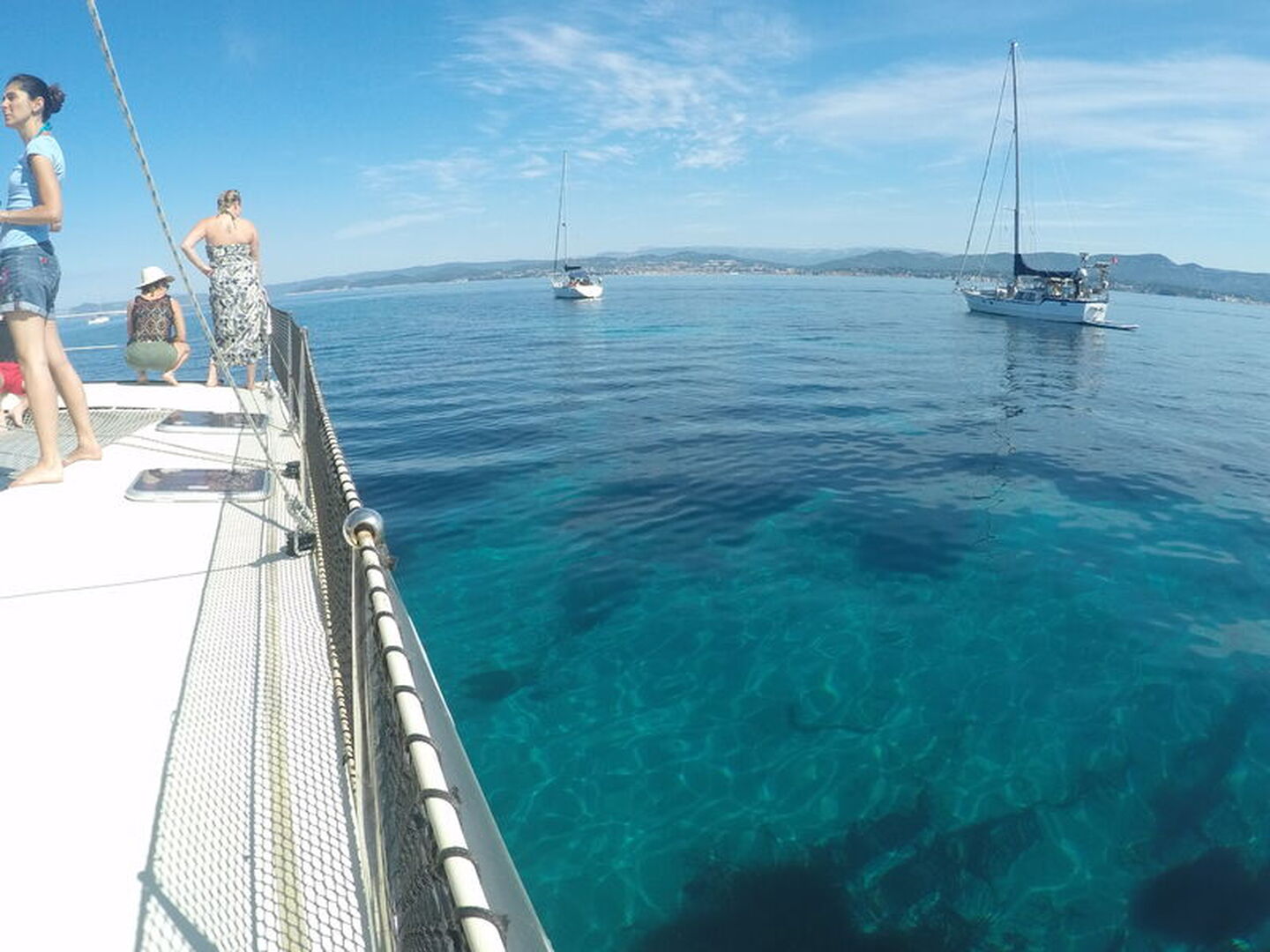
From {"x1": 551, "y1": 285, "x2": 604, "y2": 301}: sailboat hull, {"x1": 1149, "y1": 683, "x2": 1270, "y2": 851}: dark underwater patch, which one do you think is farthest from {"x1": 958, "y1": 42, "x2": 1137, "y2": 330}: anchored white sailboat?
{"x1": 1149, "y1": 683, "x2": 1270, "y2": 851}: dark underwater patch

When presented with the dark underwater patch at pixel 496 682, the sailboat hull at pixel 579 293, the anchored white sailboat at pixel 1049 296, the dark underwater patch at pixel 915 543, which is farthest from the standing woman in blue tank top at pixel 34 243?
the sailboat hull at pixel 579 293

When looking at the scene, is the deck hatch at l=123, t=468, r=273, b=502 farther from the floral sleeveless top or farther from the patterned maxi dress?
the floral sleeveless top

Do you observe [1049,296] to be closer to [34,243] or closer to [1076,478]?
[1076,478]

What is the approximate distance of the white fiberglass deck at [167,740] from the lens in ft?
7.48

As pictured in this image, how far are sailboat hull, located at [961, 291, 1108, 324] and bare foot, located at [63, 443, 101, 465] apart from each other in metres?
65.1

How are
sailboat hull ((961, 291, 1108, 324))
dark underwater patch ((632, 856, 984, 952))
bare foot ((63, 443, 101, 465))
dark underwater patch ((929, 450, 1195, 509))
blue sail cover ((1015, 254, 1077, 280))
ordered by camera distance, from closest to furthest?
dark underwater patch ((632, 856, 984, 952)) < bare foot ((63, 443, 101, 465)) < dark underwater patch ((929, 450, 1195, 509)) < sailboat hull ((961, 291, 1108, 324)) < blue sail cover ((1015, 254, 1077, 280))

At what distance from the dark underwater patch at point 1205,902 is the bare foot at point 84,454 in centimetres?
913

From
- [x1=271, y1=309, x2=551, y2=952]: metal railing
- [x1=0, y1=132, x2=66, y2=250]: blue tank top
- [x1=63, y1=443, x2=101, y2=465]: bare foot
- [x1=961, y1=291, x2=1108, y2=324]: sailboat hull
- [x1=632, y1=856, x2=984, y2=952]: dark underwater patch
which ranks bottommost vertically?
[x1=632, y1=856, x2=984, y2=952]: dark underwater patch

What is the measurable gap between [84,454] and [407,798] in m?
6.13

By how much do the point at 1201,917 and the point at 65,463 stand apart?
9.77 metres

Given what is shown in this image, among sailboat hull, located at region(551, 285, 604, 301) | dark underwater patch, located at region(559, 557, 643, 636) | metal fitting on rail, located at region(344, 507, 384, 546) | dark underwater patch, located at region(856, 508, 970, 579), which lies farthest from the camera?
sailboat hull, located at region(551, 285, 604, 301)

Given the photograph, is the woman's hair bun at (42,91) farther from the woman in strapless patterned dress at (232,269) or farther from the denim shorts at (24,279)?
the woman in strapless patterned dress at (232,269)

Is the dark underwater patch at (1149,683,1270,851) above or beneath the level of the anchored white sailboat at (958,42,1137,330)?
beneath

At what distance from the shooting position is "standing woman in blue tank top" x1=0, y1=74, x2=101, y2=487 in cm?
489
